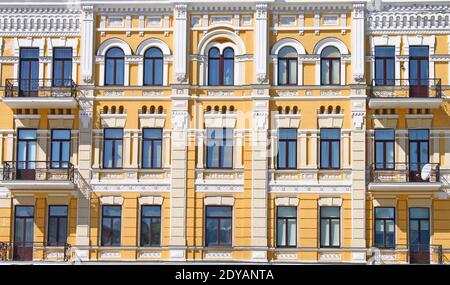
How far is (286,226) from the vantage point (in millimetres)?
14156

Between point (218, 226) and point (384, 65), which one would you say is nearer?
point (218, 226)

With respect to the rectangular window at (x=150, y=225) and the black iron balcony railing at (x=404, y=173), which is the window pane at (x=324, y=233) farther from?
the rectangular window at (x=150, y=225)

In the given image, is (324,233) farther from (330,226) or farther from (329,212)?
(329,212)

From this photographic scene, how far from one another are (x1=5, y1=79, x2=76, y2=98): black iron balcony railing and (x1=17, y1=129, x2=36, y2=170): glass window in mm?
680

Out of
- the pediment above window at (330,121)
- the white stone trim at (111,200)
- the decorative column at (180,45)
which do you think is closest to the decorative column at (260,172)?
the pediment above window at (330,121)

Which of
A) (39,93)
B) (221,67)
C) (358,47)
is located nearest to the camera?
(358,47)

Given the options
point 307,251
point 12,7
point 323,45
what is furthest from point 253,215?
point 12,7

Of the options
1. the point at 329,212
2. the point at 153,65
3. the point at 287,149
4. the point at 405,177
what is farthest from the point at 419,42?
the point at 153,65

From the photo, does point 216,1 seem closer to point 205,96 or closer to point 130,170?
Answer: point 205,96

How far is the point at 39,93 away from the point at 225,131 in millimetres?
3399

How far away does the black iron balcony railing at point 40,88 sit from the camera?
1455 centimetres

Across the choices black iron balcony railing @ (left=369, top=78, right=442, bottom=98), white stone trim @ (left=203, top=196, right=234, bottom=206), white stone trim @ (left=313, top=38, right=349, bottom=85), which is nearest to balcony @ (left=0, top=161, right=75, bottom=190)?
white stone trim @ (left=203, top=196, right=234, bottom=206)

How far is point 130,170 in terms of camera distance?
47.5 ft

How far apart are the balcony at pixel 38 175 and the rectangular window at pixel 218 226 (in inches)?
97.1
